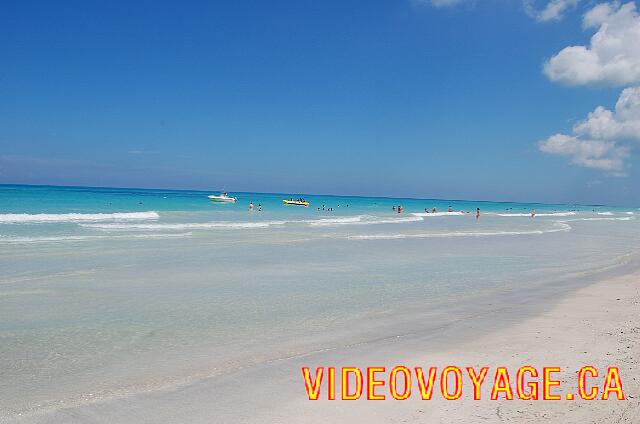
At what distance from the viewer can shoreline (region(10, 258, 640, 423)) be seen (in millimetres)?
5191

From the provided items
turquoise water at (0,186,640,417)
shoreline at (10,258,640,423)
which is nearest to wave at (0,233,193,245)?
turquoise water at (0,186,640,417)

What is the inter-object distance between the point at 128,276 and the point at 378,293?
726cm

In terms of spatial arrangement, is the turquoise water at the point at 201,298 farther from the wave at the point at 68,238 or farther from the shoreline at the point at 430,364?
the shoreline at the point at 430,364

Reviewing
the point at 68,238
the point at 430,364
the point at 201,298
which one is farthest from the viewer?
the point at 68,238

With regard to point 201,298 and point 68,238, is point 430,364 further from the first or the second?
point 68,238

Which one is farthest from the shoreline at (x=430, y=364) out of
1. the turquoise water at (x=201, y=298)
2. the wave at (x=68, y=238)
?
the wave at (x=68, y=238)

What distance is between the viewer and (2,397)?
5.55 meters

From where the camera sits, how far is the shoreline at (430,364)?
5.19m

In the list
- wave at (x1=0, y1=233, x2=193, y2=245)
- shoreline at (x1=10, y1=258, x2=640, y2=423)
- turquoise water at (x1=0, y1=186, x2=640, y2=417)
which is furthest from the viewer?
wave at (x1=0, y1=233, x2=193, y2=245)

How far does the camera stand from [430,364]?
6.88 meters

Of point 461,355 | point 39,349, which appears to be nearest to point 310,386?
point 461,355

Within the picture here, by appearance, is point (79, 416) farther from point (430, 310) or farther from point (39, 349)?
point (430, 310)

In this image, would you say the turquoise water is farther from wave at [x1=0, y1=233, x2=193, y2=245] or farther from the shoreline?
the shoreline

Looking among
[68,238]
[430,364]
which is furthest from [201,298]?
[68,238]
